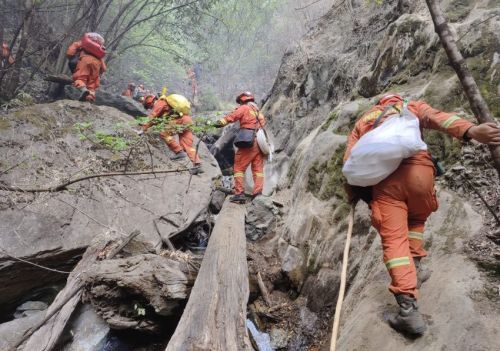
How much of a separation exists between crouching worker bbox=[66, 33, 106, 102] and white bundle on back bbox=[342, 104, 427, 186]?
937 centimetres

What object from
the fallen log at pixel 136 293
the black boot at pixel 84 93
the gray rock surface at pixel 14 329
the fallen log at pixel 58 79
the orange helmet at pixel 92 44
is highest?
the orange helmet at pixel 92 44

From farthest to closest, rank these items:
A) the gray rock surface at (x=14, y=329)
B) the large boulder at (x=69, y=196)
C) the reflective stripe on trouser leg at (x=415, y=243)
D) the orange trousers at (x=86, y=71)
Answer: the orange trousers at (x=86, y=71) < the large boulder at (x=69, y=196) < the gray rock surface at (x=14, y=329) < the reflective stripe on trouser leg at (x=415, y=243)

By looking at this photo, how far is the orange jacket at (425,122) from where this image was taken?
8.21 feet

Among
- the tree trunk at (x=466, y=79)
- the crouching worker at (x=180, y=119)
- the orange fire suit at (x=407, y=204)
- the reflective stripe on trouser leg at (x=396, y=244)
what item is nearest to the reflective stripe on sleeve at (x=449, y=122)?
the orange fire suit at (x=407, y=204)

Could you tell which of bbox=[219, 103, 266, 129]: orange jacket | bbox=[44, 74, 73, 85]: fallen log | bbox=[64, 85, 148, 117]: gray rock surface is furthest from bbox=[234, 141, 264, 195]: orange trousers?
bbox=[64, 85, 148, 117]: gray rock surface

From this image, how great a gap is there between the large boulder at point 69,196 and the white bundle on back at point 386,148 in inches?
99.9

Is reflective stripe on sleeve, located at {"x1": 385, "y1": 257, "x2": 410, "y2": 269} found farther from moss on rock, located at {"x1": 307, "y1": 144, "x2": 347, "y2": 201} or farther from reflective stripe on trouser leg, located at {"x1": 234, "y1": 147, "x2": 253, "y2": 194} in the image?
reflective stripe on trouser leg, located at {"x1": 234, "y1": 147, "x2": 253, "y2": 194}

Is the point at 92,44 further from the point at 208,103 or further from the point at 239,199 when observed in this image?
the point at 208,103

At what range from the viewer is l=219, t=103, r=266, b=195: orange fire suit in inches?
289

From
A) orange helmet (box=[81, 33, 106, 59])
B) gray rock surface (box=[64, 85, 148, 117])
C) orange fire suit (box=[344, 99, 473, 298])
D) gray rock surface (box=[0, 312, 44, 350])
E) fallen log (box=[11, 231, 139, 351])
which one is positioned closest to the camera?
orange fire suit (box=[344, 99, 473, 298])

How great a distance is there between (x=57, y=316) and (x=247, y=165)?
15.3 feet

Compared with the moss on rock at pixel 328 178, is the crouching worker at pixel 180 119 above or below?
above

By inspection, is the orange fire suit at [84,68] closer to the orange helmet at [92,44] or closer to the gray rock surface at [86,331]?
the orange helmet at [92,44]

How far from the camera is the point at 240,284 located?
3.71 meters
